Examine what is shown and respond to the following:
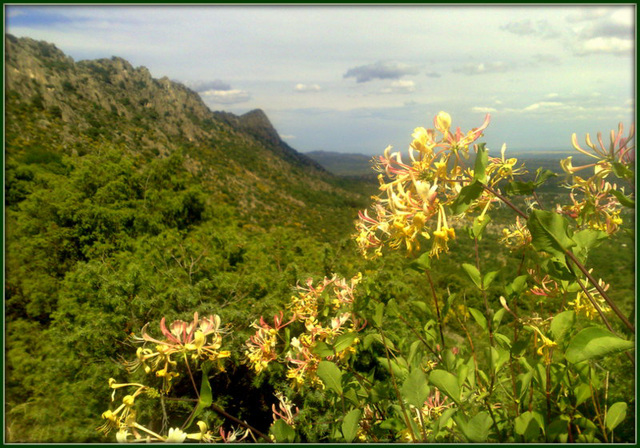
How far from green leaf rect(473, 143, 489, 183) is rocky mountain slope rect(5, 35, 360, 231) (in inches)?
137

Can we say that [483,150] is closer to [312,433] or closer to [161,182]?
[312,433]

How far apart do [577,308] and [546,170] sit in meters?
0.67

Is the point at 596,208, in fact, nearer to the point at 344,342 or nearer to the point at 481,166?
the point at 481,166

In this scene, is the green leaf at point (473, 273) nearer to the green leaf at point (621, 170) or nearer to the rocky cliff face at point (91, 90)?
the green leaf at point (621, 170)

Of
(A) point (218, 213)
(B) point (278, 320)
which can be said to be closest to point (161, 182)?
(A) point (218, 213)

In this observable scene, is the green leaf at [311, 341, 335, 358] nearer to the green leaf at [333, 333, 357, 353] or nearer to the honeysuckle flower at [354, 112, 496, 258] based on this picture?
the green leaf at [333, 333, 357, 353]

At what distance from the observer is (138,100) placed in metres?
20.8

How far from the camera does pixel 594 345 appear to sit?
859 millimetres

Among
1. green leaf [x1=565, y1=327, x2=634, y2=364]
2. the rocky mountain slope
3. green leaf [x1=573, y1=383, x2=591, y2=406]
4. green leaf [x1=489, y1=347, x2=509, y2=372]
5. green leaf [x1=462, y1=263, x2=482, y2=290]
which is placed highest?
the rocky mountain slope

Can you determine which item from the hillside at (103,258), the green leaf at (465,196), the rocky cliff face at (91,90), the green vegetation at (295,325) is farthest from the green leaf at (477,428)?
the rocky cliff face at (91,90)

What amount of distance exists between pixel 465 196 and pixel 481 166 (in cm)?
11

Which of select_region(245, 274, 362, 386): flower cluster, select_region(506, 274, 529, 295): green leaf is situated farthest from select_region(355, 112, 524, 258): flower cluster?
select_region(245, 274, 362, 386): flower cluster

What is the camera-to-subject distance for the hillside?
389 centimetres

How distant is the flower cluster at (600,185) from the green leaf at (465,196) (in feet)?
1.21
